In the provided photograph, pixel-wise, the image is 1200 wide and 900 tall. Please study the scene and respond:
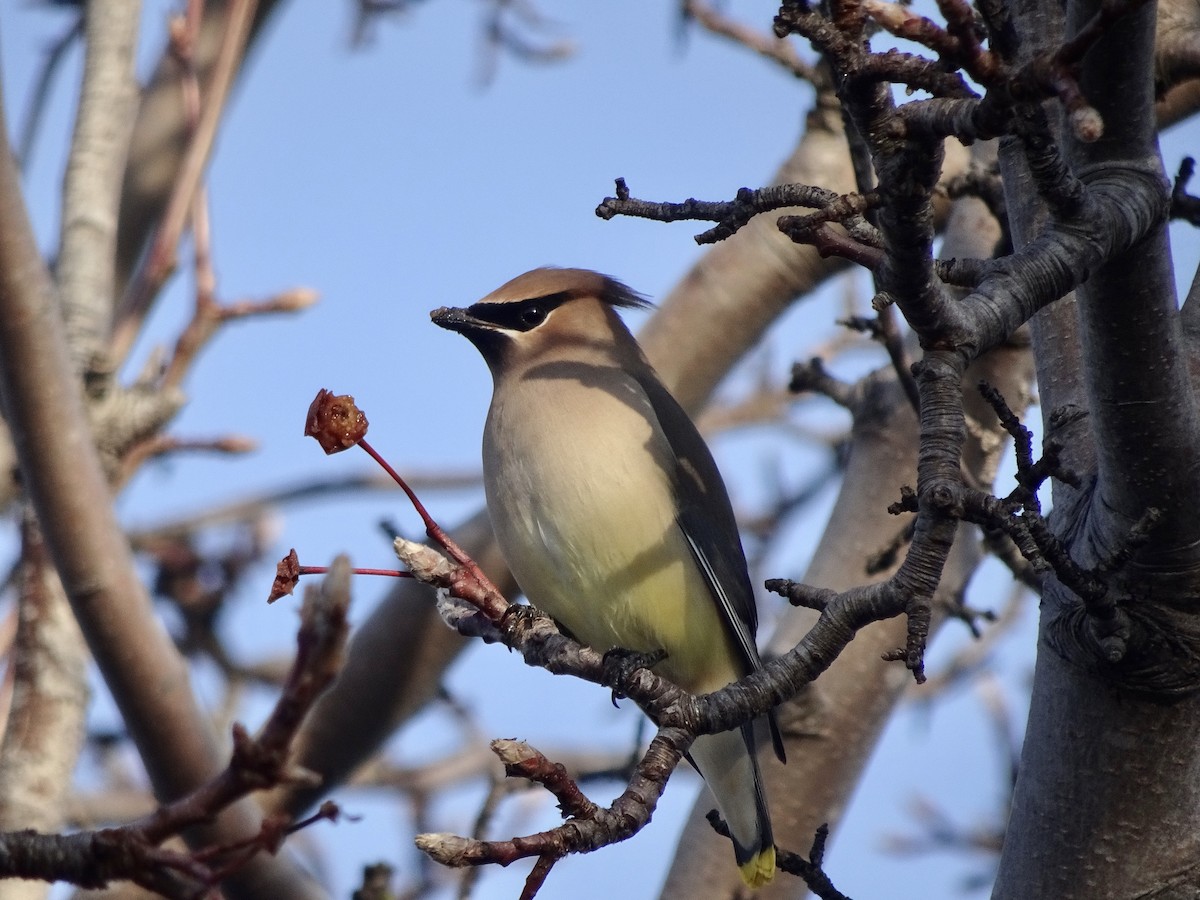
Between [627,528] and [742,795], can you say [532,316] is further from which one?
[742,795]

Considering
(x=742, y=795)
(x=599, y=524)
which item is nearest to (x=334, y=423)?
(x=599, y=524)

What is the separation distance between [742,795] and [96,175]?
8.55ft

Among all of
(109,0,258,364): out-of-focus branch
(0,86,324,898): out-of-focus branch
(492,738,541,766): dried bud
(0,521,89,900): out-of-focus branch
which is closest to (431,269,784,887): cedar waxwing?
(109,0,258,364): out-of-focus branch

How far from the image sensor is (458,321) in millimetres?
4328

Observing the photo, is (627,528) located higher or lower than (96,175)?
lower

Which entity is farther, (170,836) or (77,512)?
(77,512)

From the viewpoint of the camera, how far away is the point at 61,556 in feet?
10.8

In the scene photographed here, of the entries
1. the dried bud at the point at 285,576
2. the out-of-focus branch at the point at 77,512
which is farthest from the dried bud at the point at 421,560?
the out-of-focus branch at the point at 77,512

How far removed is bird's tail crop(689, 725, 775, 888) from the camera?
3.76 metres

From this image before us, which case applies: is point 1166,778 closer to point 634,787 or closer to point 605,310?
point 634,787

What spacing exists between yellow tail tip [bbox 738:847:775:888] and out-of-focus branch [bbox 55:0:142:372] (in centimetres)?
217

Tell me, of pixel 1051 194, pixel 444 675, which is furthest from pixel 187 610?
pixel 1051 194

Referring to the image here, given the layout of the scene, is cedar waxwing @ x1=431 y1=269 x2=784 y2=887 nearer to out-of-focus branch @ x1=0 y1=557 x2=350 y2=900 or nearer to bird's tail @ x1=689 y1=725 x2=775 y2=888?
bird's tail @ x1=689 y1=725 x2=775 y2=888

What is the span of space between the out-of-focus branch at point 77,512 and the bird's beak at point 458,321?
1220mm
